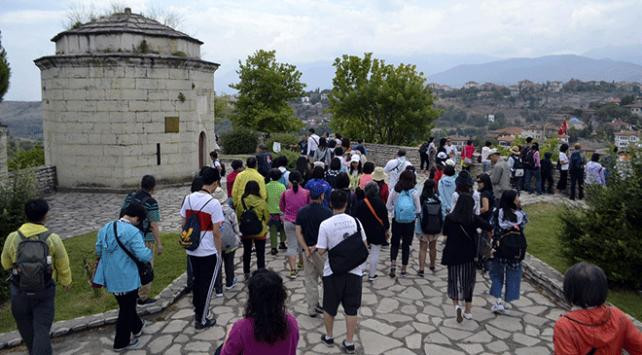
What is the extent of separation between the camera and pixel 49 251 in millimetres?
4879

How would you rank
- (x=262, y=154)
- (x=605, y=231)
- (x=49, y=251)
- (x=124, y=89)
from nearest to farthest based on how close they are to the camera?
(x=49, y=251) < (x=605, y=231) < (x=262, y=154) < (x=124, y=89)

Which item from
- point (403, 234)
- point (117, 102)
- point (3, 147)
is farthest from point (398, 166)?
point (3, 147)

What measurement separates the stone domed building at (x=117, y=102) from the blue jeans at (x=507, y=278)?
13.0 metres

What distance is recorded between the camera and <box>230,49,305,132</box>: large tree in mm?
35188

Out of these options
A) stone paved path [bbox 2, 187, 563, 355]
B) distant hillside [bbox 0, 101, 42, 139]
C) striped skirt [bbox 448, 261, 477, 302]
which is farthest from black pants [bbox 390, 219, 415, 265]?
distant hillside [bbox 0, 101, 42, 139]

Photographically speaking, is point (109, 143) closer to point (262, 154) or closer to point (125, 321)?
point (262, 154)

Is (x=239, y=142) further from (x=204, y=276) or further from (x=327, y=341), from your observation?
(x=327, y=341)

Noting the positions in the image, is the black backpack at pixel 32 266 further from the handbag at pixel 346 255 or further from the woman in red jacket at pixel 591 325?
the woman in red jacket at pixel 591 325

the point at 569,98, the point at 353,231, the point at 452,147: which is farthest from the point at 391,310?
the point at 569,98

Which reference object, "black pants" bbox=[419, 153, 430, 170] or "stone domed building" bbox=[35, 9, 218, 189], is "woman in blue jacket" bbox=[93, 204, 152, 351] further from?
"black pants" bbox=[419, 153, 430, 170]

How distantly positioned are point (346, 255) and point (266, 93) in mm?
31775

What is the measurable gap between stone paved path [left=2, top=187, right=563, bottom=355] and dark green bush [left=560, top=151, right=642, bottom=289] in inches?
46.5

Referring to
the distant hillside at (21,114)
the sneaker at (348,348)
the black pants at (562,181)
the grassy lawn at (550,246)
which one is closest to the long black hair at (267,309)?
the sneaker at (348,348)

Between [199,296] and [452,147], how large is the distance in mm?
14195
